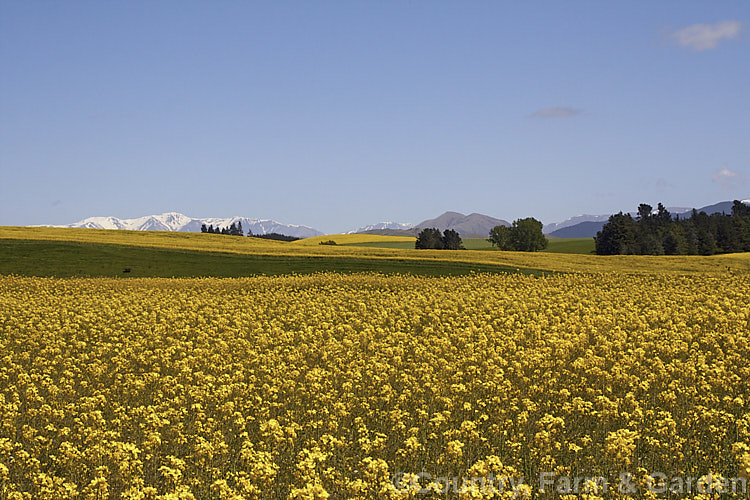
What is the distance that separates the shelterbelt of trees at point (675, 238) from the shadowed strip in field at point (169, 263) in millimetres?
70135

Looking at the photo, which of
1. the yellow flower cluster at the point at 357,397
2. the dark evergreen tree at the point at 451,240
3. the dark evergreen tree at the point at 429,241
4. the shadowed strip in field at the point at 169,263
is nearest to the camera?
the yellow flower cluster at the point at 357,397

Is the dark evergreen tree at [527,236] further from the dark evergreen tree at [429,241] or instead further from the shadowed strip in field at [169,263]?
the shadowed strip in field at [169,263]

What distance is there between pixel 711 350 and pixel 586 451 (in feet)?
29.0

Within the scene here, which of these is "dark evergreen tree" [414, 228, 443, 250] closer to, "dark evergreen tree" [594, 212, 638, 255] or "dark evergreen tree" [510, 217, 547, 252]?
"dark evergreen tree" [510, 217, 547, 252]

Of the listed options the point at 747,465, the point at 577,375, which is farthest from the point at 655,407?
the point at 747,465

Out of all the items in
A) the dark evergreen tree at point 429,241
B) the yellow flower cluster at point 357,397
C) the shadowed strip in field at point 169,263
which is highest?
the dark evergreen tree at point 429,241

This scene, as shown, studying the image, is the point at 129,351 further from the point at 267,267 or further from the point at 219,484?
the point at 267,267

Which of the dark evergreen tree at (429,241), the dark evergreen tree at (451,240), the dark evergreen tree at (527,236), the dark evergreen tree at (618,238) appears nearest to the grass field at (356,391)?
the dark evergreen tree at (618,238)

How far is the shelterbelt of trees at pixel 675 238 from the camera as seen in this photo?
10788cm

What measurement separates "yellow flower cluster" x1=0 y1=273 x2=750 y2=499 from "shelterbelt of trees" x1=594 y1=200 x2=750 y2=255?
88709 millimetres

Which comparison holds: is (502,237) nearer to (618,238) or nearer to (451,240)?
(451,240)

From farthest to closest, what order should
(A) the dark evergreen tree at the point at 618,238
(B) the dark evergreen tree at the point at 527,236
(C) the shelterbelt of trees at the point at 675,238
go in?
(B) the dark evergreen tree at the point at 527,236 < (C) the shelterbelt of trees at the point at 675,238 < (A) the dark evergreen tree at the point at 618,238

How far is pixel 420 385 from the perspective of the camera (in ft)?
43.7

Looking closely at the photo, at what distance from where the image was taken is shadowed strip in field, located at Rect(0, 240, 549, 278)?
41150 mm
